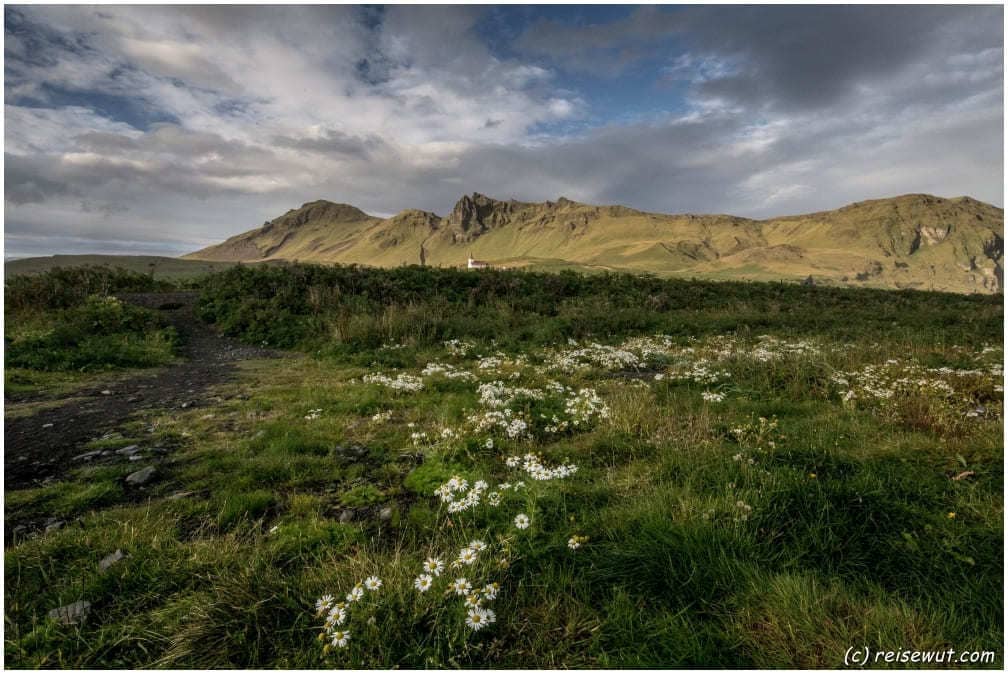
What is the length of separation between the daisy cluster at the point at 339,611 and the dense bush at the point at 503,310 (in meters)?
11.6

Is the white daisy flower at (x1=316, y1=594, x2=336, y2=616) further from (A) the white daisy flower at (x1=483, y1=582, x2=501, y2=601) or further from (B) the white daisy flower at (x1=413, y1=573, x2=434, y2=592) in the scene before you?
(A) the white daisy flower at (x1=483, y1=582, x2=501, y2=601)

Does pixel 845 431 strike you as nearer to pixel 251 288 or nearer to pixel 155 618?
pixel 155 618

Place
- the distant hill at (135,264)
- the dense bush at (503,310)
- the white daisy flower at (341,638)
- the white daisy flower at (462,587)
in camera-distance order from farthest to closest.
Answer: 1. the distant hill at (135,264)
2. the dense bush at (503,310)
3. the white daisy flower at (462,587)
4. the white daisy flower at (341,638)

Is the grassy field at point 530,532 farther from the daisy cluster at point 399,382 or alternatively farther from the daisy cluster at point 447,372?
the daisy cluster at point 447,372

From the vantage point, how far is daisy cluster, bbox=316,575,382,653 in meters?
2.75

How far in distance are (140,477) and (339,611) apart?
4.14m

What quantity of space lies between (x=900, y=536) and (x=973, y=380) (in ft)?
27.3

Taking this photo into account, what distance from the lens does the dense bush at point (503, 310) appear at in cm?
1617

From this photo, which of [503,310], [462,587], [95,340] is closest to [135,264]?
[95,340]

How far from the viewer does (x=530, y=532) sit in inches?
150

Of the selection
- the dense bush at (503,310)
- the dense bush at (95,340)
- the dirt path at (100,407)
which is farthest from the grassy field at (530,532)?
the dense bush at (503,310)

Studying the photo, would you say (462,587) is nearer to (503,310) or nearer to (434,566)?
(434,566)

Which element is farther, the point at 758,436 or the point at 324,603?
the point at 758,436

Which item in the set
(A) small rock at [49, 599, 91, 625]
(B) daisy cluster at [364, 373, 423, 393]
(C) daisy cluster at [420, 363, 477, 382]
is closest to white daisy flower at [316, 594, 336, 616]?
(A) small rock at [49, 599, 91, 625]
